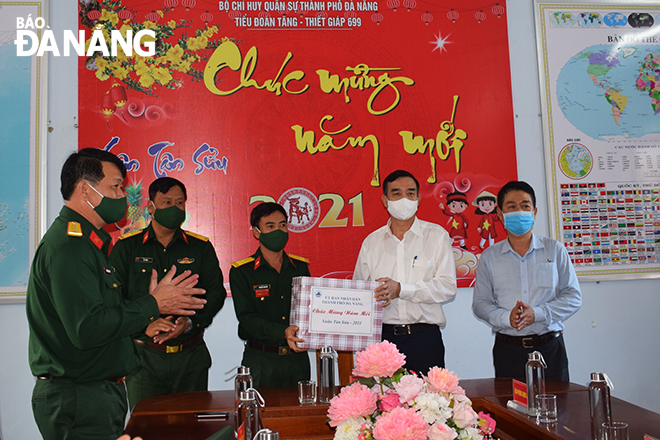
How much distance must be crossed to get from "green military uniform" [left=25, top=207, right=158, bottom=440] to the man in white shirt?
1369 mm

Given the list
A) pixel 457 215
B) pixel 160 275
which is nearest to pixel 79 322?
pixel 160 275

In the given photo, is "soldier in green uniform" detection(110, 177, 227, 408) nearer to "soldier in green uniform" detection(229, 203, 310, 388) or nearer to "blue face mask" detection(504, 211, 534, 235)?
"soldier in green uniform" detection(229, 203, 310, 388)

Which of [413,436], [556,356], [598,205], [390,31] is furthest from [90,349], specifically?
[598,205]

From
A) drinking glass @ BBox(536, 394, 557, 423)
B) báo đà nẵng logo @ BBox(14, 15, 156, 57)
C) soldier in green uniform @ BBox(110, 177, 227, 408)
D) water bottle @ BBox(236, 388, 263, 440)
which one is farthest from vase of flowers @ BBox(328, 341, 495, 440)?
báo đà nẵng logo @ BBox(14, 15, 156, 57)

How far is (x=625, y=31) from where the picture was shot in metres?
4.02

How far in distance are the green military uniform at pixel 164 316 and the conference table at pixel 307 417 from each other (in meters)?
0.52

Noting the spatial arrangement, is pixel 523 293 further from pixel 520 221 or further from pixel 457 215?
pixel 457 215

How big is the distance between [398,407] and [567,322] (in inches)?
126

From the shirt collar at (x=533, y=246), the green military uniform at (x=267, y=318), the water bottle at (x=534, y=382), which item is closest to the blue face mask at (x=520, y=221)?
the shirt collar at (x=533, y=246)

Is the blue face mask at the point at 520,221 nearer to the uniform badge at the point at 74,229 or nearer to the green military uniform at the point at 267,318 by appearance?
the green military uniform at the point at 267,318

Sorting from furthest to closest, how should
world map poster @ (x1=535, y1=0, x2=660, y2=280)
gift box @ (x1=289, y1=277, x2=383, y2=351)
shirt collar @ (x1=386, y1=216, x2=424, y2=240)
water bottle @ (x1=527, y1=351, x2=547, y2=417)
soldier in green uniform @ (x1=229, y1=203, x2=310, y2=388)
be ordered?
world map poster @ (x1=535, y1=0, x2=660, y2=280) < shirt collar @ (x1=386, y1=216, x2=424, y2=240) < soldier in green uniform @ (x1=229, y1=203, x2=310, y2=388) < gift box @ (x1=289, y1=277, x2=383, y2=351) < water bottle @ (x1=527, y1=351, x2=547, y2=417)

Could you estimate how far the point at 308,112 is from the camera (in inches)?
146

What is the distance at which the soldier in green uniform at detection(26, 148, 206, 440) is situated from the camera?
1.87 m

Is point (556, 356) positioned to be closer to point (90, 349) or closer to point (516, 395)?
point (516, 395)
